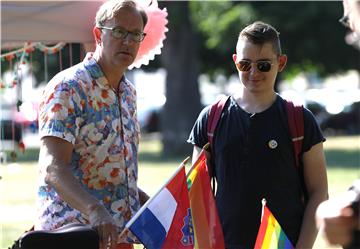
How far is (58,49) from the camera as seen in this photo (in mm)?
6797

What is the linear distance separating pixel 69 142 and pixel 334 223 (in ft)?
5.67

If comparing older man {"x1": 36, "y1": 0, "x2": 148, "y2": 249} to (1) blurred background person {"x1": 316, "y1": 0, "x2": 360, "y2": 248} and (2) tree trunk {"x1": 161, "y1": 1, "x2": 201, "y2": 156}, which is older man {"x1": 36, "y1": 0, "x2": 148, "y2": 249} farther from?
(2) tree trunk {"x1": 161, "y1": 1, "x2": 201, "y2": 156}

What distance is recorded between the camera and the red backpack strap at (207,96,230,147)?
177 inches

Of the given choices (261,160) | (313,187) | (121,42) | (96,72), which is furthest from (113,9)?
(313,187)

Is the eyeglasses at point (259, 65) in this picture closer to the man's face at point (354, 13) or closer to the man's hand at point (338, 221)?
the man's face at point (354, 13)

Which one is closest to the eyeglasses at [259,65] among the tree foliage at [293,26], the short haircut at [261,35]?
the short haircut at [261,35]

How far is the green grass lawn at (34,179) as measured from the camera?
39.3ft

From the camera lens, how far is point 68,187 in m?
3.91

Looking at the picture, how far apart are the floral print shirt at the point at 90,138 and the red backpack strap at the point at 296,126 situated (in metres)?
0.83

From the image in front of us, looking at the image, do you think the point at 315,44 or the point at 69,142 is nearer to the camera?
the point at 69,142

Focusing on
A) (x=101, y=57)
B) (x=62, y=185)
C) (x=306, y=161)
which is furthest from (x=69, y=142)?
(x=306, y=161)

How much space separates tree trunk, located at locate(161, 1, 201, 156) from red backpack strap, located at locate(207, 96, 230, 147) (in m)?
23.2

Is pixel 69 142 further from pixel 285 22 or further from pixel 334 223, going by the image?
pixel 285 22

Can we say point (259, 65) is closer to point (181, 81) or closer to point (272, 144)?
point (272, 144)
